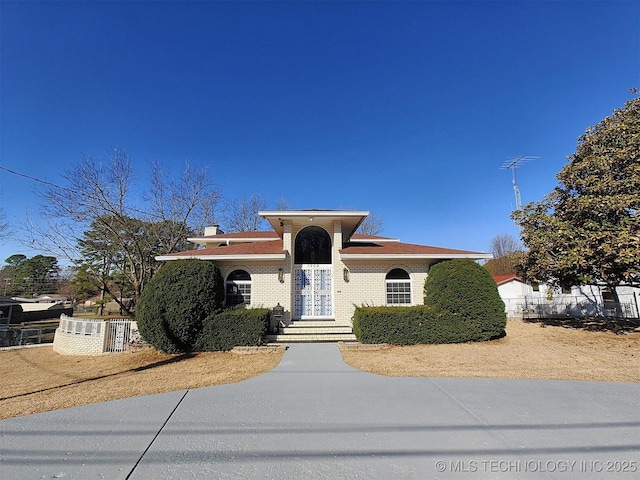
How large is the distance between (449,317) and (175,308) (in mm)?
9199

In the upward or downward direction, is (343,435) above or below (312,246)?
below

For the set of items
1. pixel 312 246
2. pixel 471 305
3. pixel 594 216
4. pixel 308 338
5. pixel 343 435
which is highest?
pixel 594 216

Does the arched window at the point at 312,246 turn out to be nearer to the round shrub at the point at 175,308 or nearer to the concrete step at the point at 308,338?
the concrete step at the point at 308,338

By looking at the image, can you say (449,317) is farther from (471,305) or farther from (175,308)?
(175,308)

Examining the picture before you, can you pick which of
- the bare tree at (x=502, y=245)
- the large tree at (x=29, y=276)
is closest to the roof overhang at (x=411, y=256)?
the bare tree at (x=502, y=245)

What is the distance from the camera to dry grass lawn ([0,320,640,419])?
20.4 feet

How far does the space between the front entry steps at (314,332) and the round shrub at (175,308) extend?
98.0 inches

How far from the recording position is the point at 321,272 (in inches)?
507

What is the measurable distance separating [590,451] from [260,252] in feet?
34.2

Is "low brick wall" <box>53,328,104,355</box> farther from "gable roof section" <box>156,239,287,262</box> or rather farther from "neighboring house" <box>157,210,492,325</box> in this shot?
"neighboring house" <box>157,210,492,325</box>


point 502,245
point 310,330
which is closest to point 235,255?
point 310,330

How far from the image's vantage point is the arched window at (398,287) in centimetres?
1238

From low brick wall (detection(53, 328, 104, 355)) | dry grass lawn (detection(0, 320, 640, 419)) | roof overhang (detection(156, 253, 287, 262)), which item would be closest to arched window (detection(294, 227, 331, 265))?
roof overhang (detection(156, 253, 287, 262))

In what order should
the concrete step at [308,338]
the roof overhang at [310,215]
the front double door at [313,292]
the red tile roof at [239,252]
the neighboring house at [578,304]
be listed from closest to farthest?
the concrete step at [308,338] < the red tile roof at [239,252] < the roof overhang at [310,215] < the front double door at [313,292] < the neighboring house at [578,304]
